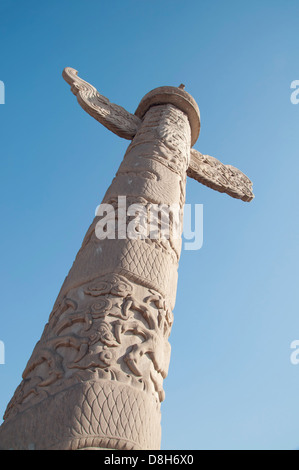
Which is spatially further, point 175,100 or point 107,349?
point 175,100

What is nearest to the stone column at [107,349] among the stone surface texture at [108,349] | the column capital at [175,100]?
the stone surface texture at [108,349]

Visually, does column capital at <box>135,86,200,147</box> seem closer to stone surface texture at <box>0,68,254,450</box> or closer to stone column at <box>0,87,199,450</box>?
stone surface texture at <box>0,68,254,450</box>

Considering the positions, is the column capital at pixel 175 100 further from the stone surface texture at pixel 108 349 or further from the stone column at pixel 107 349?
the stone column at pixel 107 349

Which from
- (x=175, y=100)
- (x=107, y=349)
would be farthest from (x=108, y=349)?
(x=175, y=100)

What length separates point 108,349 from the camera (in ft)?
8.87

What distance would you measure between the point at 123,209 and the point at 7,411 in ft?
6.67

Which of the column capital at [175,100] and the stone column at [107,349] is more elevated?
the column capital at [175,100]

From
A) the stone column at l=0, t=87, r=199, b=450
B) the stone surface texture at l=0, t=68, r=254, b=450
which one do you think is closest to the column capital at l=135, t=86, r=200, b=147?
the stone surface texture at l=0, t=68, r=254, b=450

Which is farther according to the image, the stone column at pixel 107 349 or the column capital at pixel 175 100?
the column capital at pixel 175 100

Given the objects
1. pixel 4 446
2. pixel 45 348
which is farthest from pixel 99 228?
pixel 4 446

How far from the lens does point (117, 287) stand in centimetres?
316

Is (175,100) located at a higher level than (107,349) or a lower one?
higher

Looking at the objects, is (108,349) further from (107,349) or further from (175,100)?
(175,100)

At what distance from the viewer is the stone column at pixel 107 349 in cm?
230
